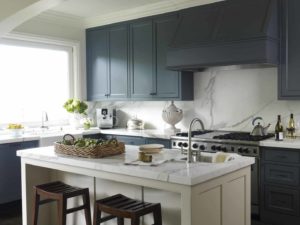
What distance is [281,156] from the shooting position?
11.9 ft

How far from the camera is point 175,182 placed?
217 centimetres

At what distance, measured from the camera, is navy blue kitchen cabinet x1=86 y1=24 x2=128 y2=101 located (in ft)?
17.9

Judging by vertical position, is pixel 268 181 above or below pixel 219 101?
below

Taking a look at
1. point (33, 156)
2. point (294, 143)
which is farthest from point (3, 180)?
point (294, 143)

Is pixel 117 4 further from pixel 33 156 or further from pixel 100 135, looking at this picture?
pixel 33 156

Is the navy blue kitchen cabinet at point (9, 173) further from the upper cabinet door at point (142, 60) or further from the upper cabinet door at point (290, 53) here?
the upper cabinet door at point (290, 53)

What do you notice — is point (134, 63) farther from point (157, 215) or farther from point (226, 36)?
point (157, 215)

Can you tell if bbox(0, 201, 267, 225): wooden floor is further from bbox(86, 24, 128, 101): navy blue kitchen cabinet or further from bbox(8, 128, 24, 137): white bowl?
bbox(86, 24, 128, 101): navy blue kitchen cabinet

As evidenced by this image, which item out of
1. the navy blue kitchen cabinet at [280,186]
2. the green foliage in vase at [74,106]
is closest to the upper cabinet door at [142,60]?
the green foliage in vase at [74,106]

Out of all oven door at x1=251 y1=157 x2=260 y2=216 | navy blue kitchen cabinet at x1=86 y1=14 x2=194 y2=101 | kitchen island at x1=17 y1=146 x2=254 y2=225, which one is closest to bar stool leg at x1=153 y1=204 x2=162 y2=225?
kitchen island at x1=17 y1=146 x2=254 y2=225

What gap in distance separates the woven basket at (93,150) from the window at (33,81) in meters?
2.44

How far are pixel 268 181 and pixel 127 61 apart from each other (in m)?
2.70

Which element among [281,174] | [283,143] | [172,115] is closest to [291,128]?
[283,143]

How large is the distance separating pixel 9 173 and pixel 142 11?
2.82 meters
